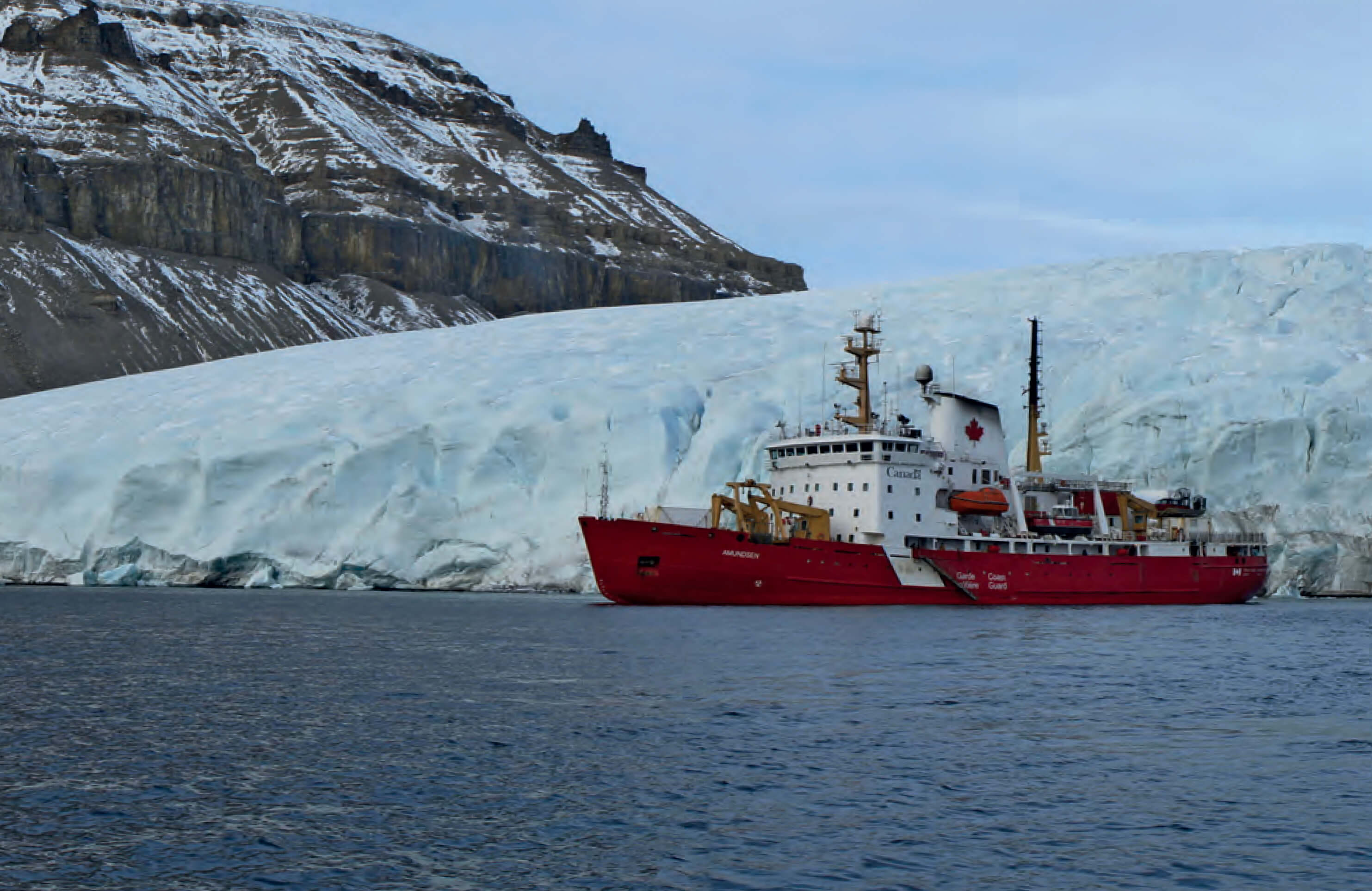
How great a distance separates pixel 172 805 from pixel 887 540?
26.3 m

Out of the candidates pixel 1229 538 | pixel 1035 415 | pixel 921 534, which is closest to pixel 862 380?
pixel 921 534

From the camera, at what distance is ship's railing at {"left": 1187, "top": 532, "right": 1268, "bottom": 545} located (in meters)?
42.9

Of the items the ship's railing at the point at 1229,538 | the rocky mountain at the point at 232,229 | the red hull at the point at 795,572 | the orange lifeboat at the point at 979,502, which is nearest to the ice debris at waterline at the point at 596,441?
the ship's railing at the point at 1229,538

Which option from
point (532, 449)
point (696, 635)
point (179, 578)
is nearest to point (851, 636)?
point (696, 635)

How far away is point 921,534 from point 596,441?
34.9 feet

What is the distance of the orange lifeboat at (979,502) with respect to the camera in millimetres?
40062

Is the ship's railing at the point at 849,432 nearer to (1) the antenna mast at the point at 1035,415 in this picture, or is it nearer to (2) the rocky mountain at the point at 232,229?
(1) the antenna mast at the point at 1035,415

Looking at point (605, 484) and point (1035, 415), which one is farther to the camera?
point (1035, 415)

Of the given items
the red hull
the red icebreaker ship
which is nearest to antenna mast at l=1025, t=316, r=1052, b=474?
the red icebreaker ship

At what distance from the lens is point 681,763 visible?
16578mm

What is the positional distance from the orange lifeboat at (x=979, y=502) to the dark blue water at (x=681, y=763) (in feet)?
33.8

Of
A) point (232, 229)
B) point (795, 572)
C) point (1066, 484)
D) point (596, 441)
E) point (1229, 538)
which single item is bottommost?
point (795, 572)

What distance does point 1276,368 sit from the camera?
147 feet

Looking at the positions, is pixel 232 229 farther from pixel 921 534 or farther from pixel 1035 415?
pixel 921 534
